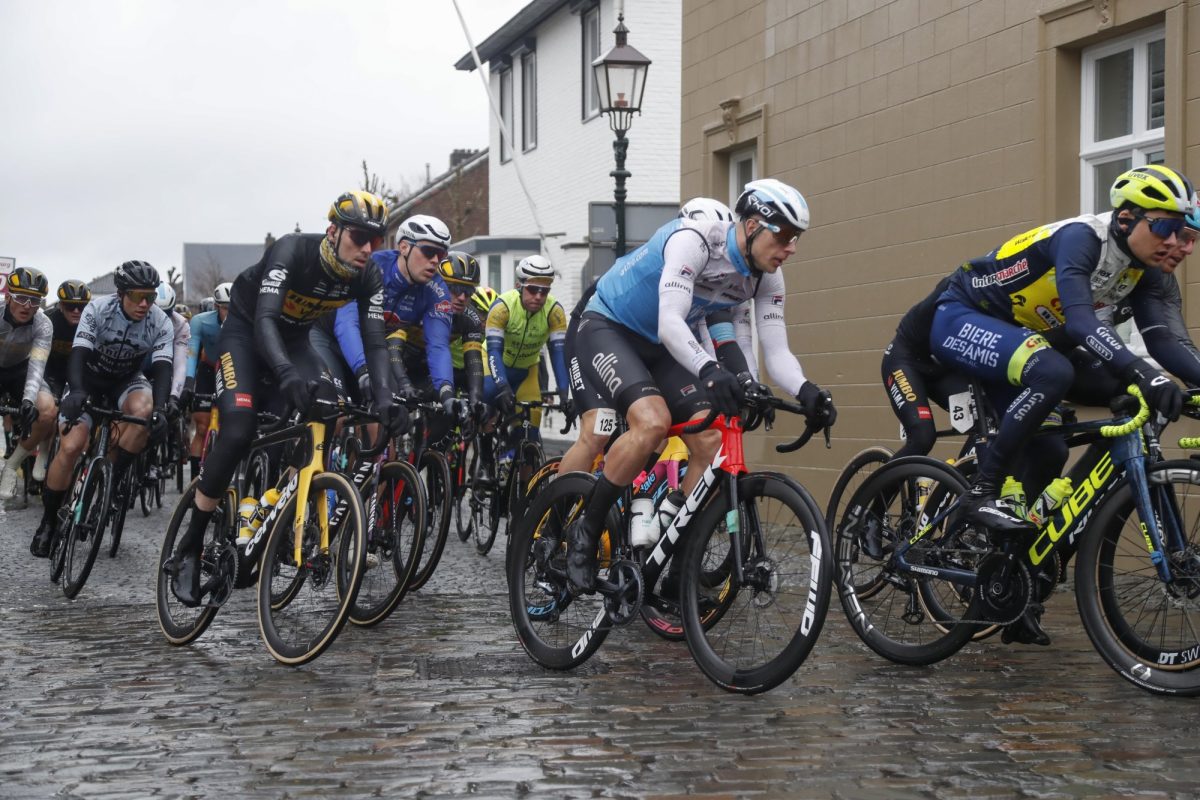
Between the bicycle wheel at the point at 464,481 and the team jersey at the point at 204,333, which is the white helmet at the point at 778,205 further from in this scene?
the team jersey at the point at 204,333

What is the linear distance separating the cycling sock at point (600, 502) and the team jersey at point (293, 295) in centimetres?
160

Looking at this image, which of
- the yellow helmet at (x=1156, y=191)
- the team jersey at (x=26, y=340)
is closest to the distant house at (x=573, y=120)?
the team jersey at (x=26, y=340)

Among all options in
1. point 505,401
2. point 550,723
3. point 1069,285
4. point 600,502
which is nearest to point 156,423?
point 505,401

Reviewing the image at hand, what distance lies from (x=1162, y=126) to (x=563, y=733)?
704 cm

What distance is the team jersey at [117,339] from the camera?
1051 cm

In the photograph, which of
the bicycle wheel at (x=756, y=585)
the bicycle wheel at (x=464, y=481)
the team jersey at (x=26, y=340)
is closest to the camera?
the bicycle wheel at (x=756, y=585)

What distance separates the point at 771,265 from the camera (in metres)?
6.54

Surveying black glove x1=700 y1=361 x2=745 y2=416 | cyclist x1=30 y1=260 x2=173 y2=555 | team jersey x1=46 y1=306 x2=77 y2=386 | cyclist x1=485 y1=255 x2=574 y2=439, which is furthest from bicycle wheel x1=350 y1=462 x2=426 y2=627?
team jersey x1=46 y1=306 x2=77 y2=386

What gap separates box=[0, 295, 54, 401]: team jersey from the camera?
11.2 metres

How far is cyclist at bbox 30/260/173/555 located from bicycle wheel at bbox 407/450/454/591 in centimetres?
213

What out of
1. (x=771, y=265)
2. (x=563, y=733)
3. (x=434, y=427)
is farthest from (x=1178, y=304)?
(x=434, y=427)

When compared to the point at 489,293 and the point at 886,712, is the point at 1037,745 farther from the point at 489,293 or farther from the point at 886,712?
the point at 489,293

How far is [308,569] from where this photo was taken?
708 cm

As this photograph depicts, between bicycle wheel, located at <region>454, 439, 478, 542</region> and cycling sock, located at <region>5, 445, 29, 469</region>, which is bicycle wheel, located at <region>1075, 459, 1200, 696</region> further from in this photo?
cycling sock, located at <region>5, 445, 29, 469</region>
